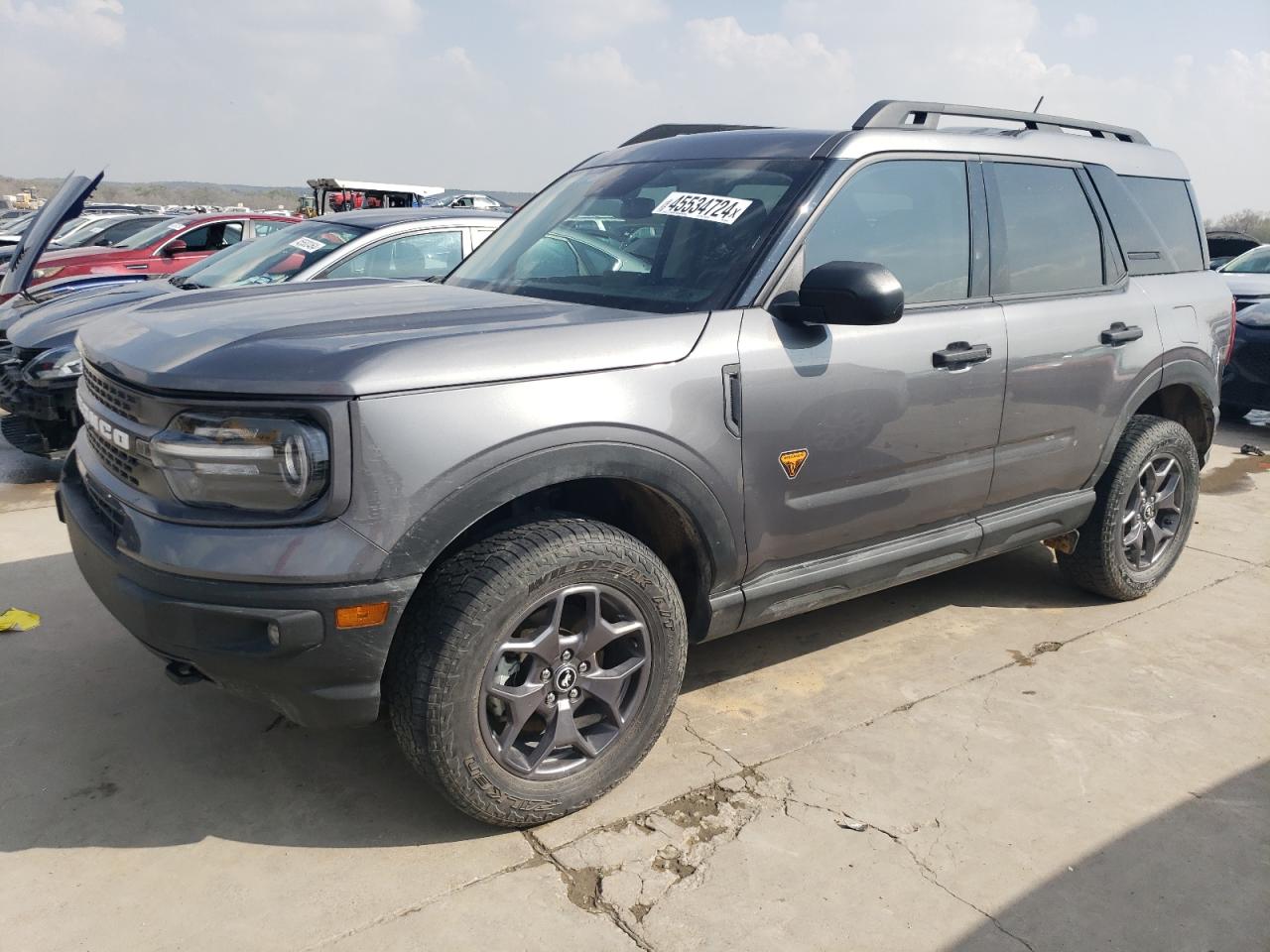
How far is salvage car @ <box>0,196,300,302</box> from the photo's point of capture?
924 cm

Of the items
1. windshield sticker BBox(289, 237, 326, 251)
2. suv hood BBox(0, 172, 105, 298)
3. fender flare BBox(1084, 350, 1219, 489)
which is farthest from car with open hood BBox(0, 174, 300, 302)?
fender flare BBox(1084, 350, 1219, 489)

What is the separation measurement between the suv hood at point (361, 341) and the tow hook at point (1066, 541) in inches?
91.4

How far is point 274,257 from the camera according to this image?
644 cm

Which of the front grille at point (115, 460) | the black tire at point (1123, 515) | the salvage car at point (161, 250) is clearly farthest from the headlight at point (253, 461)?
the salvage car at point (161, 250)

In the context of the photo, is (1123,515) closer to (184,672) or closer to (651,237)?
(651,237)

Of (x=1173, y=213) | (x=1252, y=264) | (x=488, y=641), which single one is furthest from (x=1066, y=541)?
(x=1252, y=264)

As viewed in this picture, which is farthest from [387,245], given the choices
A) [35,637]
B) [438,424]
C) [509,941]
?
[509,941]

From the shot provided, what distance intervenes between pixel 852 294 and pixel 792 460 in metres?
0.52

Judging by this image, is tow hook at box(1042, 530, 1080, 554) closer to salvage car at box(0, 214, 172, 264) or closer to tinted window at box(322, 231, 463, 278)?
tinted window at box(322, 231, 463, 278)

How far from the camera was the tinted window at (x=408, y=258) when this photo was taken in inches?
242

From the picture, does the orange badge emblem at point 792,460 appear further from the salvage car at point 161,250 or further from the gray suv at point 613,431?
the salvage car at point 161,250

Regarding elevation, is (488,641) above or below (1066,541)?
above

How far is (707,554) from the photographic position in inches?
114

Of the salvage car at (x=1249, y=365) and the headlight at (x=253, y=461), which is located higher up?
the headlight at (x=253, y=461)
